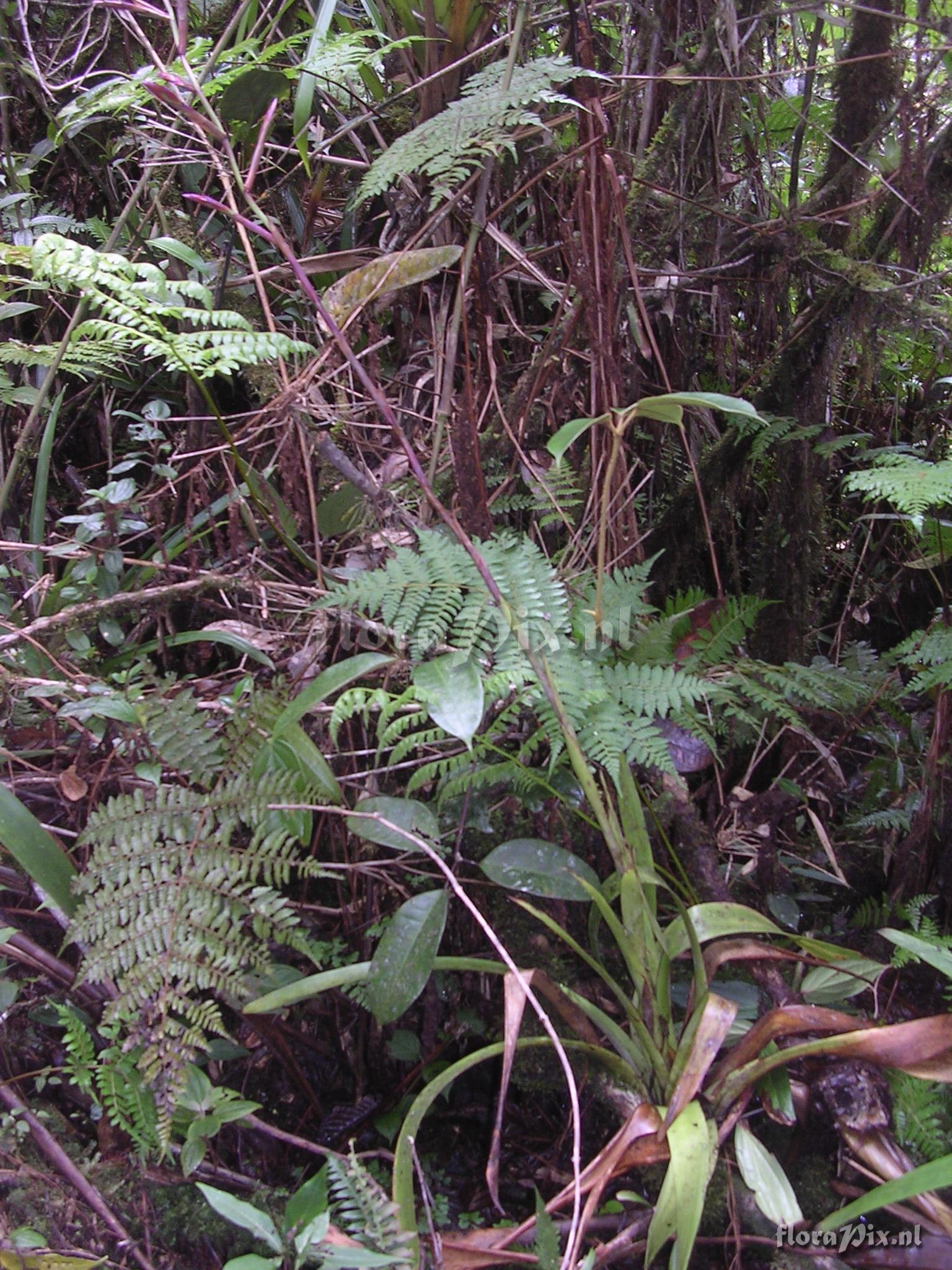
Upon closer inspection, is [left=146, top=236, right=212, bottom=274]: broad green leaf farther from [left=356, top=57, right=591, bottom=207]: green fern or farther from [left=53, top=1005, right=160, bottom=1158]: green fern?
[left=53, top=1005, right=160, bottom=1158]: green fern

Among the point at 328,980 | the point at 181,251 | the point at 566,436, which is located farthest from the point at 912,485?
the point at 181,251

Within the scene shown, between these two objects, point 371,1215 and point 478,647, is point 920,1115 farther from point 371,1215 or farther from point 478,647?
point 478,647

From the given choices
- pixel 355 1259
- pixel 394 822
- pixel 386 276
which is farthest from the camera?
pixel 386 276

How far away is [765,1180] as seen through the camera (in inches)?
34.3

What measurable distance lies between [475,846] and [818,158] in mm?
1813

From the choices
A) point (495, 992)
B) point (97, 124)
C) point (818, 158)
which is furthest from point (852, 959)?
point (97, 124)

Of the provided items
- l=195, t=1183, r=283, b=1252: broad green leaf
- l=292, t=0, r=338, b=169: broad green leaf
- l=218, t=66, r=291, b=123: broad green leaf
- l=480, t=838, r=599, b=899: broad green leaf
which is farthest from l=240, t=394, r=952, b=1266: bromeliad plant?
l=218, t=66, r=291, b=123: broad green leaf

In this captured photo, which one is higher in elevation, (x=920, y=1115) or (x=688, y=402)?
(x=688, y=402)

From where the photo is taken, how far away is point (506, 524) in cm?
150

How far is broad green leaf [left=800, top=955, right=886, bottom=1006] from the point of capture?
1.03m

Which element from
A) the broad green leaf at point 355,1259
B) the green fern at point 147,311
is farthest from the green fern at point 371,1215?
the green fern at point 147,311

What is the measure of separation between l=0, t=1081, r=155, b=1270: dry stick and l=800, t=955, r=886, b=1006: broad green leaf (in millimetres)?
819

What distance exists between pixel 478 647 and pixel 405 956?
348 millimetres

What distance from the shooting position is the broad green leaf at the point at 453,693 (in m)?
0.81
